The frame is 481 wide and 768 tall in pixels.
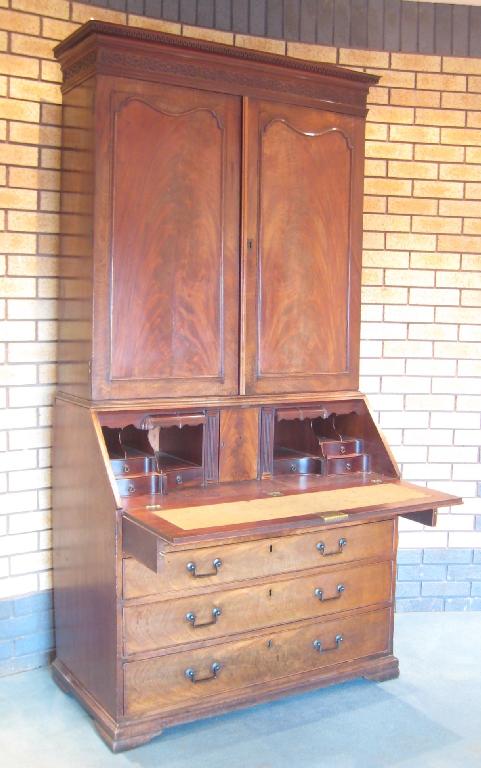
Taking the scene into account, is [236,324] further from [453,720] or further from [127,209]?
[453,720]

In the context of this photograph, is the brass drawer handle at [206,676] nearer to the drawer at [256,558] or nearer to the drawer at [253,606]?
the drawer at [253,606]

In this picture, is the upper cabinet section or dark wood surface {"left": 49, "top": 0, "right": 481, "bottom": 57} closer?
the upper cabinet section

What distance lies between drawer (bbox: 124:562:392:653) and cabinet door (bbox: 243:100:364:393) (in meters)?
0.74

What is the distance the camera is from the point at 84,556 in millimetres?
3059

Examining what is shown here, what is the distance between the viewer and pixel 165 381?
3.07 meters

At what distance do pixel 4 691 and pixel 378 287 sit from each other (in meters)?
2.36

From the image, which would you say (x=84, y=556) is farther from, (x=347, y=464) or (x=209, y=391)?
(x=347, y=464)

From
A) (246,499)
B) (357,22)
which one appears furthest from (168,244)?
(357,22)

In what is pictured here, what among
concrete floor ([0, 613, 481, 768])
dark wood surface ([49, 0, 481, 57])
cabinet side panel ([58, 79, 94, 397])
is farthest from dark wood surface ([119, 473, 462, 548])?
dark wood surface ([49, 0, 481, 57])

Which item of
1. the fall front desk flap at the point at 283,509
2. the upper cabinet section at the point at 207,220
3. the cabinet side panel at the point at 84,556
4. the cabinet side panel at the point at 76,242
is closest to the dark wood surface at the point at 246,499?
the fall front desk flap at the point at 283,509

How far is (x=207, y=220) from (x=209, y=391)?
24.7 inches

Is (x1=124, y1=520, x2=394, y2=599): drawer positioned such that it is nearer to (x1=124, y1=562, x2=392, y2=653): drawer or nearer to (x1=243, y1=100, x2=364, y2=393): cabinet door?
(x1=124, y1=562, x2=392, y2=653): drawer

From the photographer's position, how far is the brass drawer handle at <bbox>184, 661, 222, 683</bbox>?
2920 millimetres

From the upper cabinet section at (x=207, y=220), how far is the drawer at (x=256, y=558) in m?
0.58
